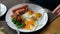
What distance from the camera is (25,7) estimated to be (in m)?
0.93

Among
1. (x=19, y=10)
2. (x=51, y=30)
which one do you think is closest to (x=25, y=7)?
(x=19, y=10)

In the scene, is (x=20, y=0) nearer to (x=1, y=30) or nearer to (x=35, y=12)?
(x=35, y=12)

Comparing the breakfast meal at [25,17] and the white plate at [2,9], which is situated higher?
the white plate at [2,9]

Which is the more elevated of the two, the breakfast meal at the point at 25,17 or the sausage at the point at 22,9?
the sausage at the point at 22,9

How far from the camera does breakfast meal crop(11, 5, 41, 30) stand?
0.85 metres

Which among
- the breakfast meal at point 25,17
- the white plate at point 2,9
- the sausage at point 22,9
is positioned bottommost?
the breakfast meal at point 25,17

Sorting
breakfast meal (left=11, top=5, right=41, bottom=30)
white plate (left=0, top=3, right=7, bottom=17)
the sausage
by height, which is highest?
white plate (left=0, top=3, right=7, bottom=17)

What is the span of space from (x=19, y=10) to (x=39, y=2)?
0.46 ft

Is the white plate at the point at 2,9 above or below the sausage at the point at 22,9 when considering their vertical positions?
above

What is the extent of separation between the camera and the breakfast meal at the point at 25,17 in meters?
0.85

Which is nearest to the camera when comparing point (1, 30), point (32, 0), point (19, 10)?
point (1, 30)

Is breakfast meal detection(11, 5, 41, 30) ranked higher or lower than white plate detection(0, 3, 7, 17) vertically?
lower

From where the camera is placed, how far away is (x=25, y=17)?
89cm

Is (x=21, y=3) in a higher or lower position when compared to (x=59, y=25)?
higher
